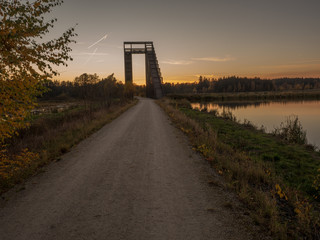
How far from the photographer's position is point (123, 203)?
13.6 feet

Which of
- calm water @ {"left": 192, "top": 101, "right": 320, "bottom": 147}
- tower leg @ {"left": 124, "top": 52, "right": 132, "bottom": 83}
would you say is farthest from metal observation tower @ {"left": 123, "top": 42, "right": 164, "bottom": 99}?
calm water @ {"left": 192, "top": 101, "right": 320, "bottom": 147}

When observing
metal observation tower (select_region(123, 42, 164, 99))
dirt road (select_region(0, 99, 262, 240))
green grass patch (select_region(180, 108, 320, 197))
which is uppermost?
metal observation tower (select_region(123, 42, 164, 99))

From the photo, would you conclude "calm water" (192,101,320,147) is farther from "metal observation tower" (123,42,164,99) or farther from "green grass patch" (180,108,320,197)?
"metal observation tower" (123,42,164,99)

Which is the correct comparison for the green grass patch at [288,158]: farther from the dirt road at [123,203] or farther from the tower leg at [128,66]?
the tower leg at [128,66]

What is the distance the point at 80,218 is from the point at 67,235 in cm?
44

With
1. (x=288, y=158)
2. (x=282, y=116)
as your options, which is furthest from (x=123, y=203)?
(x=282, y=116)

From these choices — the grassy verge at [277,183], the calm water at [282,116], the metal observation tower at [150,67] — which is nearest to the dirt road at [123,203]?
the grassy verge at [277,183]

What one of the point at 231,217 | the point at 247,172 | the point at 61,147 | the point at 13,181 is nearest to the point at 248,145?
the point at 247,172

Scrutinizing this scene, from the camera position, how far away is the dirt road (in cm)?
328

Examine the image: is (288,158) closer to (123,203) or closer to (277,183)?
(277,183)

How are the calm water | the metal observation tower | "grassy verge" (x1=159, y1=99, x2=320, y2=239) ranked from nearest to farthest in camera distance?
"grassy verge" (x1=159, y1=99, x2=320, y2=239)
the calm water
the metal observation tower

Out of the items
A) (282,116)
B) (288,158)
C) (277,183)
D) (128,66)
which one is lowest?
(288,158)

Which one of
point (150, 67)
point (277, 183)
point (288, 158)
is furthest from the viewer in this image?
point (150, 67)

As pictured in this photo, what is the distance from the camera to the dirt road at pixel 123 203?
10.8 feet
